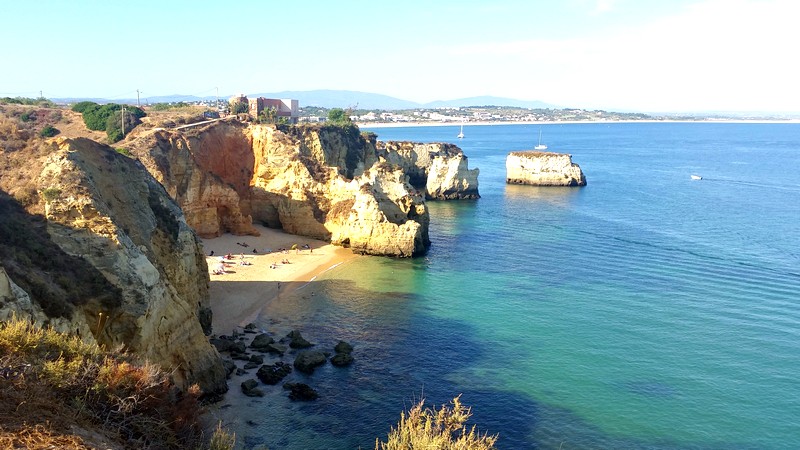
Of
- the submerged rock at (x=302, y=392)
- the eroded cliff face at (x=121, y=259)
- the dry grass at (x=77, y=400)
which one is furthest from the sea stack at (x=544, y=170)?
the dry grass at (x=77, y=400)

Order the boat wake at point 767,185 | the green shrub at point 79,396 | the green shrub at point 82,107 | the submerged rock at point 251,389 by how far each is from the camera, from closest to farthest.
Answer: the green shrub at point 79,396 → the submerged rock at point 251,389 → the green shrub at point 82,107 → the boat wake at point 767,185

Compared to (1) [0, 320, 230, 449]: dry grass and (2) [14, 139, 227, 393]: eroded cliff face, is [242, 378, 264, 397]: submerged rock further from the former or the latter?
(1) [0, 320, 230, 449]: dry grass

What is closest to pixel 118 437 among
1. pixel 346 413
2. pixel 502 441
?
pixel 346 413

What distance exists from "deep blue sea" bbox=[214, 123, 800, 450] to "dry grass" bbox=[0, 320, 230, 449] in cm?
724

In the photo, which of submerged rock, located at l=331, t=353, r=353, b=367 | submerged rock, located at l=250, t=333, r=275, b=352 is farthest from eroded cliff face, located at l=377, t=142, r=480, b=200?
submerged rock, located at l=331, t=353, r=353, b=367

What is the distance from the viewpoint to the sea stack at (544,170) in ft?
307

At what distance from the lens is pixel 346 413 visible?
75.8ft

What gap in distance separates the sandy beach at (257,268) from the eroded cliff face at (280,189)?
1.68 m

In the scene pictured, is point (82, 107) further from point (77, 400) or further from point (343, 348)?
point (77, 400)

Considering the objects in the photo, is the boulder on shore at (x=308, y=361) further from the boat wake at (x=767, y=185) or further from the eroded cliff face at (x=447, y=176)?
the boat wake at (x=767, y=185)

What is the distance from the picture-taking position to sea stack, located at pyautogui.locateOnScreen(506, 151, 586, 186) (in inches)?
3686

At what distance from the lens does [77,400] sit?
12.2 m

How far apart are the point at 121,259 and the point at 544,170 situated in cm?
8280

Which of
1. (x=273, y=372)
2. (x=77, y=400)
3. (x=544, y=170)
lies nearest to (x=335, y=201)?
(x=273, y=372)
